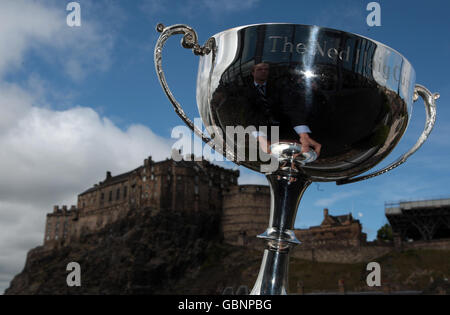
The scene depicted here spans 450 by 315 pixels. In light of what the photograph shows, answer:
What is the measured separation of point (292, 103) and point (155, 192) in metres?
63.6

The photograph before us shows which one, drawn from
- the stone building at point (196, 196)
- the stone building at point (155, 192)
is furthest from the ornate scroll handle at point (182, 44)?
the stone building at point (155, 192)

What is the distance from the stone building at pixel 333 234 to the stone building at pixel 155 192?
1597 cm

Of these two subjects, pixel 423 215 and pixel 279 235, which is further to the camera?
pixel 423 215

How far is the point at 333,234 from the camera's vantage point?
52938mm

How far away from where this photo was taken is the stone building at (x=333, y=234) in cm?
5069

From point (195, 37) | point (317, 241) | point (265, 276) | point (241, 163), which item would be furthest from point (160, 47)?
point (317, 241)

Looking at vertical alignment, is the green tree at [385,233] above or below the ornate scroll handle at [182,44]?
above

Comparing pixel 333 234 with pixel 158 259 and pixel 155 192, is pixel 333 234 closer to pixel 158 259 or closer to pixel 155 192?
pixel 158 259

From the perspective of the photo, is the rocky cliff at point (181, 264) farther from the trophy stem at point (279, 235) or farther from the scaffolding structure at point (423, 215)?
the trophy stem at point (279, 235)

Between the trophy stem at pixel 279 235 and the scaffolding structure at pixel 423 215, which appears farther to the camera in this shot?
the scaffolding structure at pixel 423 215

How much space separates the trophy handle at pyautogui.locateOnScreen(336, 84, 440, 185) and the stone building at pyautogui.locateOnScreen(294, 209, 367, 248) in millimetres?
50220

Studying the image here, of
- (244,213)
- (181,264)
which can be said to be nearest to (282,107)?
(181,264)

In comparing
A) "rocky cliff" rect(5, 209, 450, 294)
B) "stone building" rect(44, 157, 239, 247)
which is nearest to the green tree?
"rocky cliff" rect(5, 209, 450, 294)

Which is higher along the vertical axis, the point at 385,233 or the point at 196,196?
the point at 196,196
